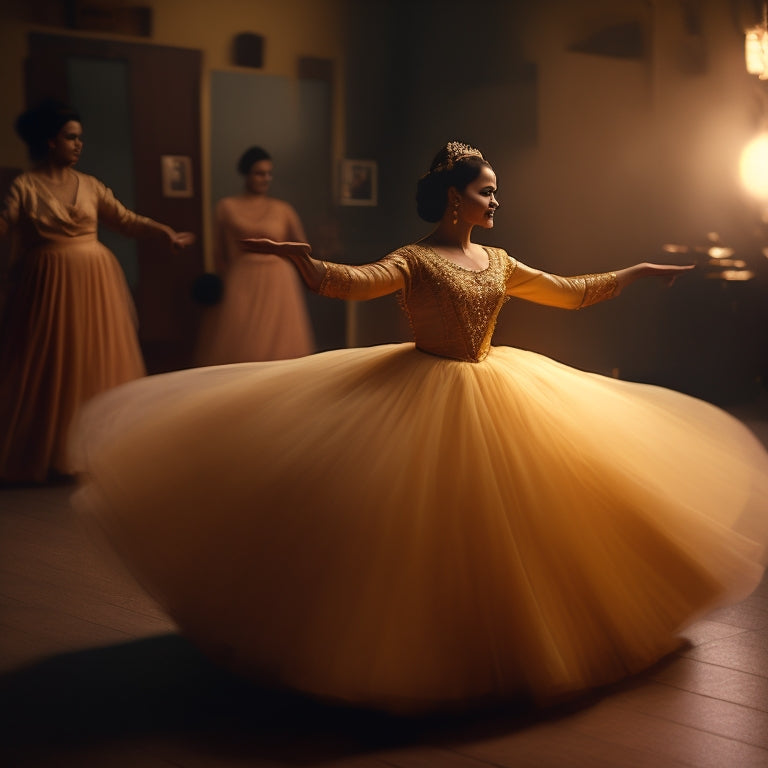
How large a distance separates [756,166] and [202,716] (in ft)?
18.2

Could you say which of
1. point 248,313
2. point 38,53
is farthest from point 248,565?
point 38,53

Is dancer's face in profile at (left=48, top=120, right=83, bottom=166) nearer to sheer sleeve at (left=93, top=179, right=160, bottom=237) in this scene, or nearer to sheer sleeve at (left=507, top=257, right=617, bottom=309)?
sheer sleeve at (left=93, top=179, right=160, bottom=237)

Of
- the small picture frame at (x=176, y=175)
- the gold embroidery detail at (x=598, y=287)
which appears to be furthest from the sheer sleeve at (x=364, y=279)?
the small picture frame at (x=176, y=175)

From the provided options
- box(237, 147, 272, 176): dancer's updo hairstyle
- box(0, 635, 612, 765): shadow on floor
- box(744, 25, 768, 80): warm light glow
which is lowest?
box(0, 635, 612, 765): shadow on floor

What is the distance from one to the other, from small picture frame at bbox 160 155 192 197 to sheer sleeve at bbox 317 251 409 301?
4.00 metres

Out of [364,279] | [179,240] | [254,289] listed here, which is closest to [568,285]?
[364,279]

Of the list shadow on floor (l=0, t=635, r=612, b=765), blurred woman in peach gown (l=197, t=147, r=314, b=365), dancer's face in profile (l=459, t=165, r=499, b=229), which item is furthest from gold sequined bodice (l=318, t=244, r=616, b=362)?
blurred woman in peach gown (l=197, t=147, r=314, b=365)

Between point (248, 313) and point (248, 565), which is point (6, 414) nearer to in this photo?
point (248, 313)

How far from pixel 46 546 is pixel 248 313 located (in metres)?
2.63

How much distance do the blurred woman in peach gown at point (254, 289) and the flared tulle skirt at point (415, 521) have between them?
333 centimetres

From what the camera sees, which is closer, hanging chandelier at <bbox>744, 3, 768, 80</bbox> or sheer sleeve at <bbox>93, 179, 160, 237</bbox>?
sheer sleeve at <bbox>93, 179, 160, 237</bbox>

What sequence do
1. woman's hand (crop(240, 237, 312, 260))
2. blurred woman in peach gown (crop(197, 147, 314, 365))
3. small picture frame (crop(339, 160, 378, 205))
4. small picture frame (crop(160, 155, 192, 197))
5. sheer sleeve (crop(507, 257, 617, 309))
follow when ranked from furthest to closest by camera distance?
1. small picture frame (crop(339, 160, 378, 205))
2. small picture frame (crop(160, 155, 192, 197))
3. blurred woman in peach gown (crop(197, 147, 314, 365))
4. sheer sleeve (crop(507, 257, 617, 309))
5. woman's hand (crop(240, 237, 312, 260))

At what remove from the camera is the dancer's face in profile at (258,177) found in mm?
6129

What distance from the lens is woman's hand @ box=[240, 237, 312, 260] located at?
227 centimetres
